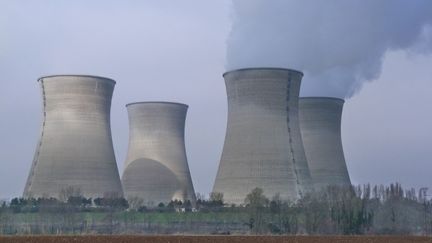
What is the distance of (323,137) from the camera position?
82.6 ft

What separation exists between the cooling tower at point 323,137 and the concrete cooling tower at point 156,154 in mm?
4306

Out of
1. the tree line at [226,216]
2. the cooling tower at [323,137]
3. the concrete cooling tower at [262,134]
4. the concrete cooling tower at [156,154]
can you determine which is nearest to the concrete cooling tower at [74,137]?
the tree line at [226,216]

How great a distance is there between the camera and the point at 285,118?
72.0 feet

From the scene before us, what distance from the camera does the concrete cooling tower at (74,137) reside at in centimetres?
2283

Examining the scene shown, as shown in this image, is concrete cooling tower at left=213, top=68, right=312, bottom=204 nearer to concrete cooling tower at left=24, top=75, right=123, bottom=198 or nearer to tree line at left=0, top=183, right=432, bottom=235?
tree line at left=0, top=183, right=432, bottom=235

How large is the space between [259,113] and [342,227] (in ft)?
17.0

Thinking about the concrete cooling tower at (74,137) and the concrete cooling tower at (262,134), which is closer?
the concrete cooling tower at (262,134)

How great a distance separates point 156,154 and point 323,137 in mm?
5712

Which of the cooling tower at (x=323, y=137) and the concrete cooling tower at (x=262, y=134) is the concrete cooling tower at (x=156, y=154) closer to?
the concrete cooling tower at (x=262, y=134)

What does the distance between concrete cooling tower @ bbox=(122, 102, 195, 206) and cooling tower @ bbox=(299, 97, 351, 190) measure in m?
4.31

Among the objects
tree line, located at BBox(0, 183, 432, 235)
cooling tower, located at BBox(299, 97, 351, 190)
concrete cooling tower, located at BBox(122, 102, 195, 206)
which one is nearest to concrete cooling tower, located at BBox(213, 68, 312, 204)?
A: tree line, located at BBox(0, 183, 432, 235)

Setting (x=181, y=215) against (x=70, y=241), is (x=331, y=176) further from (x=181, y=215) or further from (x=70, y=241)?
(x=70, y=241)

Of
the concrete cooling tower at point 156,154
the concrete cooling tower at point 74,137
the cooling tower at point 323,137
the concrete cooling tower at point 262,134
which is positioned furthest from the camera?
the concrete cooling tower at point 156,154

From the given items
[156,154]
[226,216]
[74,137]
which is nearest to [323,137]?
[226,216]
